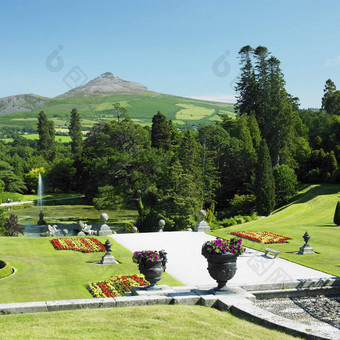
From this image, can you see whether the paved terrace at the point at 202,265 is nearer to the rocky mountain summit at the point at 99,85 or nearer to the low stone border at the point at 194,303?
the low stone border at the point at 194,303

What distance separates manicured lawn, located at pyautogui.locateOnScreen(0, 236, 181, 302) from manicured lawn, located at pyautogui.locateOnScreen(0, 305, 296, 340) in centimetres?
406

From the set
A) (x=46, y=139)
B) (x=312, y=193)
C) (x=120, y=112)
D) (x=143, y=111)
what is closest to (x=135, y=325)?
(x=312, y=193)

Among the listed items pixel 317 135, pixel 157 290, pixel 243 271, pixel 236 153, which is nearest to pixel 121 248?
pixel 243 271

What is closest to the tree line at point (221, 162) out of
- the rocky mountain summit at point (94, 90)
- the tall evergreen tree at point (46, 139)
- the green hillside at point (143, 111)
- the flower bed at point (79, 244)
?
the flower bed at point (79, 244)

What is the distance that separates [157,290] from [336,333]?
15.2 feet

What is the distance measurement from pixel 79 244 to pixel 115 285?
763 cm

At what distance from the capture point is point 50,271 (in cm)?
1582

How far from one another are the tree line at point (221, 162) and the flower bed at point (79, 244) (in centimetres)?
1895

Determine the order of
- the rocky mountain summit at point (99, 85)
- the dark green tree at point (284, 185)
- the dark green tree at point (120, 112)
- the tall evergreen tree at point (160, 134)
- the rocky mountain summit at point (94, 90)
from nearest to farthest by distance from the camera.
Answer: the dark green tree at point (284, 185) < the dark green tree at point (120, 112) < the tall evergreen tree at point (160, 134) < the rocky mountain summit at point (99, 85) < the rocky mountain summit at point (94, 90)

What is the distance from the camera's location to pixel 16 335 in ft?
23.6

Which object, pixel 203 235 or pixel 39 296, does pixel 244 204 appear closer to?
pixel 203 235

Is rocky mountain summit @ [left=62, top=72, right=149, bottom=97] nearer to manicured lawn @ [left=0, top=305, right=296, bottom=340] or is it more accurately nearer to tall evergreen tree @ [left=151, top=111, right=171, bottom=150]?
tall evergreen tree @ [left=151, top=111, right=171, bottom=150]

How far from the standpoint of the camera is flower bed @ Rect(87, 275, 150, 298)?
1283cm

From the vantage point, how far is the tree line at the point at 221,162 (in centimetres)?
4538
